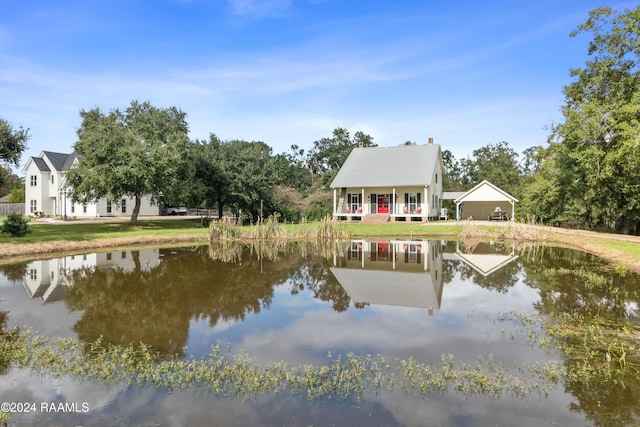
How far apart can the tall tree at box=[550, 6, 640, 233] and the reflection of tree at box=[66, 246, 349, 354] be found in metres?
15.4

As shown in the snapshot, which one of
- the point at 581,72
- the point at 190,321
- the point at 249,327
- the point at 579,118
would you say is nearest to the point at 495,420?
the point at 249,327

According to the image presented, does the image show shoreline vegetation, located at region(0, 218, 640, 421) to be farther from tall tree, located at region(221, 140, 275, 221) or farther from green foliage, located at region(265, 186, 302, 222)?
green foliage, located at region(265, 186, 302, 222)

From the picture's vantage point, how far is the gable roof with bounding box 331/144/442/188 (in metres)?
34.4

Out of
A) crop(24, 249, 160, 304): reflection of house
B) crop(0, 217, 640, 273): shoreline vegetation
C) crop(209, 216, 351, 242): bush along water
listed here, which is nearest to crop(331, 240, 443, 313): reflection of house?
crop(209, 216, 351, 242): bush along water

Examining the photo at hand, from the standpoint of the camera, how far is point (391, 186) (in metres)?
34.4

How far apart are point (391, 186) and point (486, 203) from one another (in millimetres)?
12618

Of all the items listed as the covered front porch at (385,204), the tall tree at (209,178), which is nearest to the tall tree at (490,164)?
the covered front porch at (385,204)

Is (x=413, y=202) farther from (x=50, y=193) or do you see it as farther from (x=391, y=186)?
(x=50, y=193)

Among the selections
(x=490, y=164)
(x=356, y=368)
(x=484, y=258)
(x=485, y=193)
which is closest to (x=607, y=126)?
(x=484, y=258)

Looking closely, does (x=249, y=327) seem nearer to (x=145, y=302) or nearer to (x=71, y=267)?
(x=145, y=302)

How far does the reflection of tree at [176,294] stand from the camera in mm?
7617

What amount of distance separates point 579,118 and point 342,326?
20.3 meters

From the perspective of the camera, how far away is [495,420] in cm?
450

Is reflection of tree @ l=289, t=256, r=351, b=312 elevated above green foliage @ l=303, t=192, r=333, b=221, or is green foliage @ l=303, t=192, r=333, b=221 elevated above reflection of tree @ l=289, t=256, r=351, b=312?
green foliage @ l=303, t=192, r=333, b=221
